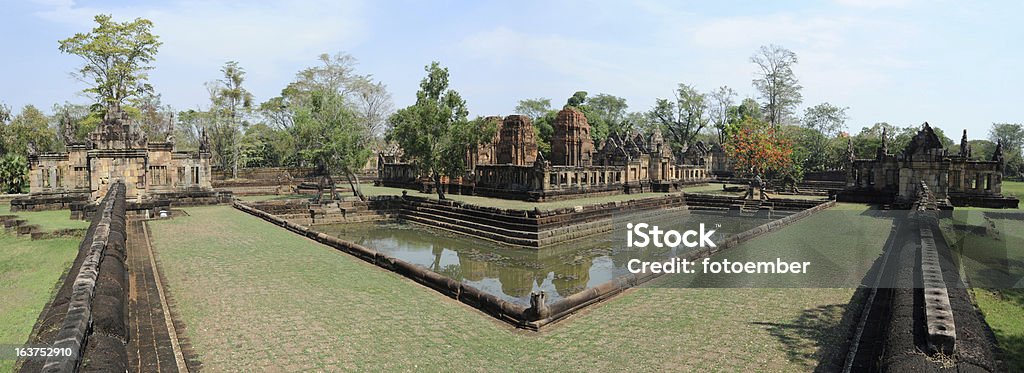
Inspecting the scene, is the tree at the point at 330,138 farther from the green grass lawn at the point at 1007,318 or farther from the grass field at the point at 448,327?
the green grass lawn at the point at 1007,318

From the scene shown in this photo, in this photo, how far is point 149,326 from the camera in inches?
227

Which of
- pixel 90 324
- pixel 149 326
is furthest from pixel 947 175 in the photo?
pixel 90 324

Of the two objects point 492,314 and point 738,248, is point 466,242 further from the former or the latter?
point 492,314

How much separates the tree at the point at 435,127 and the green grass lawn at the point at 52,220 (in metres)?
11.3

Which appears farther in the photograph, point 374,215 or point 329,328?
point 374,215

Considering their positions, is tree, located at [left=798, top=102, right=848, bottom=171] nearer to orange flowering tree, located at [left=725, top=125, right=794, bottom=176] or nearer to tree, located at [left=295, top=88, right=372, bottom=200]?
orange flowering tree, located at [left=725, top=125, right=794, bottom=176]

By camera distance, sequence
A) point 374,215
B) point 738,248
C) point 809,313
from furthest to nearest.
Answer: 1. point 374,215
2. point 738,248
3. point 809,313

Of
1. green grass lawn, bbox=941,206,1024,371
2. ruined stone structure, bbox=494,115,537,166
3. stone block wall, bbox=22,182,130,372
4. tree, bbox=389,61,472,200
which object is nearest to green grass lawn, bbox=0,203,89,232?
stone block wall, bbox=22,182,130,372

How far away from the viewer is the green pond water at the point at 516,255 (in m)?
11.7

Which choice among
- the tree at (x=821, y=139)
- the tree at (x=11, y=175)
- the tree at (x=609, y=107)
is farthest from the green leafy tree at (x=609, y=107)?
the tree at (x=11, y=175)

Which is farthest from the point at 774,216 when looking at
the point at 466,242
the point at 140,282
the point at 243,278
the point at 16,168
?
the point at 16,168

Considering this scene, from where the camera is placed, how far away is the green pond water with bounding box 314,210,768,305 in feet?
38.4

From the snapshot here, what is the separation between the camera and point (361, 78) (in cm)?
5291

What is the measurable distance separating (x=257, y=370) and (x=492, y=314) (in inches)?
132
